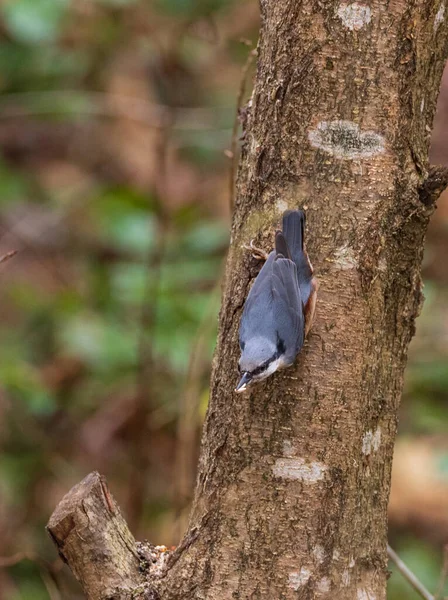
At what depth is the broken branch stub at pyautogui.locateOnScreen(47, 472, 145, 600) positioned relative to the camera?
2.20 m

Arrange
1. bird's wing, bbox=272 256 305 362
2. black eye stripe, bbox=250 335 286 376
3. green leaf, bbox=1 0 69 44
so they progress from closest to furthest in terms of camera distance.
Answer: black eye stripe, bbox=250 335 286 376, bird's wing, bbox=272 256 305 362, green leaf, bbox=1 0 69 44

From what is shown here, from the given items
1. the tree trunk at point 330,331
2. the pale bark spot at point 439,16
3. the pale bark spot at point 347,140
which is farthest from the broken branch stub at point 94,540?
the pale bark spot at point 439,16

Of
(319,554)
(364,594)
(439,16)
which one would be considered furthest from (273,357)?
(439,16)

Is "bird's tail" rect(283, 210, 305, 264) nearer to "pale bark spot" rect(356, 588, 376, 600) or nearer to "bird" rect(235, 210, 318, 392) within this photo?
"bird" rect(235, 210, 318, 392)

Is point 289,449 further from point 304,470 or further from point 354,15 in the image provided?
point 354,15

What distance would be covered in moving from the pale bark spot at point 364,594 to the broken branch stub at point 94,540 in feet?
2.01

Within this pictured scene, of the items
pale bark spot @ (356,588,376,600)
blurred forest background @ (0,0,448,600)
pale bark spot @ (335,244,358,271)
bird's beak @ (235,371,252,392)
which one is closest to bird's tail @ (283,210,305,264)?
pale bark spot @ (335,244,358,271)

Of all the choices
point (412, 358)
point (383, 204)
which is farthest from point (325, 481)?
point (412, 358)

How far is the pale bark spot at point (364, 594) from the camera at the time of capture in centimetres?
220

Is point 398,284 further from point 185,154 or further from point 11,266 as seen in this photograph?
point 11,266

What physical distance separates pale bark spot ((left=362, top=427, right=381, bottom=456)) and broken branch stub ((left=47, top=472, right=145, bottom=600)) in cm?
73

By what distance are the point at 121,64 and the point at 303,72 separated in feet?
20.7

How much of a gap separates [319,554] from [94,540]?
2.05 feet

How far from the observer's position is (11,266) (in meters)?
7.50
